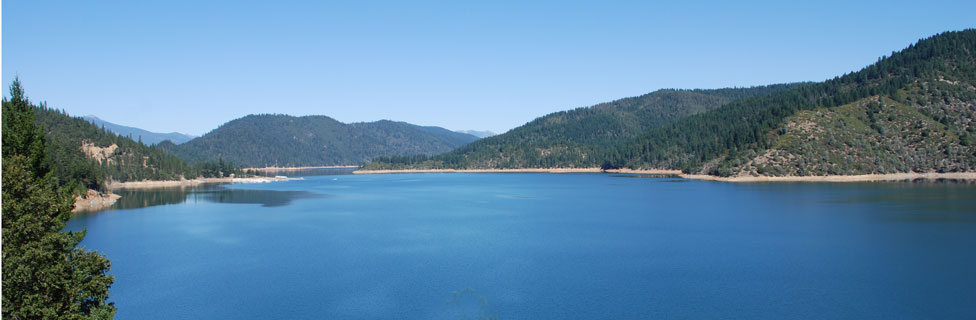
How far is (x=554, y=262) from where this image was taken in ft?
143

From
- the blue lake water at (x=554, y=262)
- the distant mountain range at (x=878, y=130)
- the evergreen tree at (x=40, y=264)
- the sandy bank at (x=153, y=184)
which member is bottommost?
the blue lake water at (x=554, y=262)

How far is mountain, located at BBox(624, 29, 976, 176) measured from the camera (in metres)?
134

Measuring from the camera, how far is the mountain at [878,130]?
441 feet

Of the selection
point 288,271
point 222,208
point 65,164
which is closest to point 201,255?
point 288,271

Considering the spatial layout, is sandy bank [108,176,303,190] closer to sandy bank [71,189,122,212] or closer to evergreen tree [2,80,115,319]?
sandy bank [71,189,122,212]

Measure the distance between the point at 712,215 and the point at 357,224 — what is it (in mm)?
38447

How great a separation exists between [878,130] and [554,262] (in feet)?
422

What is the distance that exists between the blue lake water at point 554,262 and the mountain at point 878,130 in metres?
59.2

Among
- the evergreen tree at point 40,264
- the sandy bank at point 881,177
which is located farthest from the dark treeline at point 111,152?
the sandy bank at point 881,177

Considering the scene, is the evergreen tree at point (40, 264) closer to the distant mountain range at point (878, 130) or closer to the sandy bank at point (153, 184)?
the sandy bank at point (153, 184)

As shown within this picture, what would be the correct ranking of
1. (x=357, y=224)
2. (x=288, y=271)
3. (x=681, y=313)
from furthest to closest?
(x=357, y=224) → (x=288, y=271) → (x=681, y=313)

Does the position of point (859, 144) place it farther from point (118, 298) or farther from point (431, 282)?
point (118, 298)

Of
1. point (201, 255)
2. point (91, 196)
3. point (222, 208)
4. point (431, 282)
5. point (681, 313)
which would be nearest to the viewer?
point (681, 313)

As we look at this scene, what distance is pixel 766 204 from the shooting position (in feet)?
267
